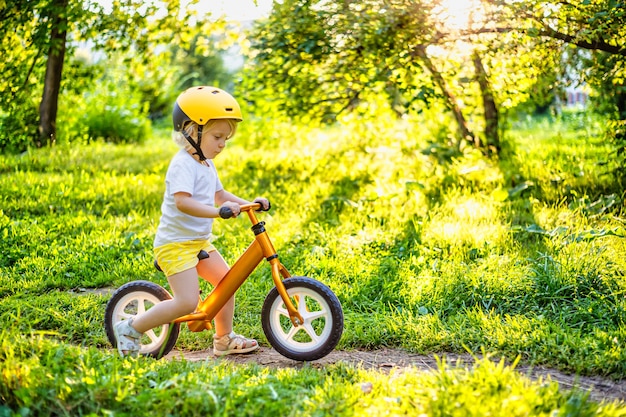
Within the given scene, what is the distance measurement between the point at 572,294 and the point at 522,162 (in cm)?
314

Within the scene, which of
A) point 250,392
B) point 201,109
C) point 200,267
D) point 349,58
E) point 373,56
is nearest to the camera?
point 250,392

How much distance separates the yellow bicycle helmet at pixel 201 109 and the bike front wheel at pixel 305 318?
0.87 meters

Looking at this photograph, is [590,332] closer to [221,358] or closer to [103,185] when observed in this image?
[221,358]

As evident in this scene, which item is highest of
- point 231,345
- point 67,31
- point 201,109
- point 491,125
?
point 67,31

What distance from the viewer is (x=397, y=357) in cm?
388

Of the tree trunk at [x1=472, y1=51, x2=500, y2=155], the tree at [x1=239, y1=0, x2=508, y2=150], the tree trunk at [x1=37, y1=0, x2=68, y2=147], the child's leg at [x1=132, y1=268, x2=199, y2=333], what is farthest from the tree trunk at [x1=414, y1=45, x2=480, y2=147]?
the tree trunk at [x1=37, y1=0, x2=68, y2=147]

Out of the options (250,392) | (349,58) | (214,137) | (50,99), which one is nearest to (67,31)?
(50,99)

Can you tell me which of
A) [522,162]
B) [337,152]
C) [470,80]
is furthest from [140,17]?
[522,162]

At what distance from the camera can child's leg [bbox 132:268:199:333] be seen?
3.69 m

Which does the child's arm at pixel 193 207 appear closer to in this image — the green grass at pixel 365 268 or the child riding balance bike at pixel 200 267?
the child riding balance bike at pixel 200 267

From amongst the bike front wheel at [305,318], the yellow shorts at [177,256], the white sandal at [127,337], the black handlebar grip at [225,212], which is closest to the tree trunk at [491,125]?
the bike front wheel at [305,318]

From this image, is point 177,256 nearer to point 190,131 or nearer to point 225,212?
point 225,212

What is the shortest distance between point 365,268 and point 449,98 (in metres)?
2.75

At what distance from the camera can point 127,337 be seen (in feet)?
12.4
